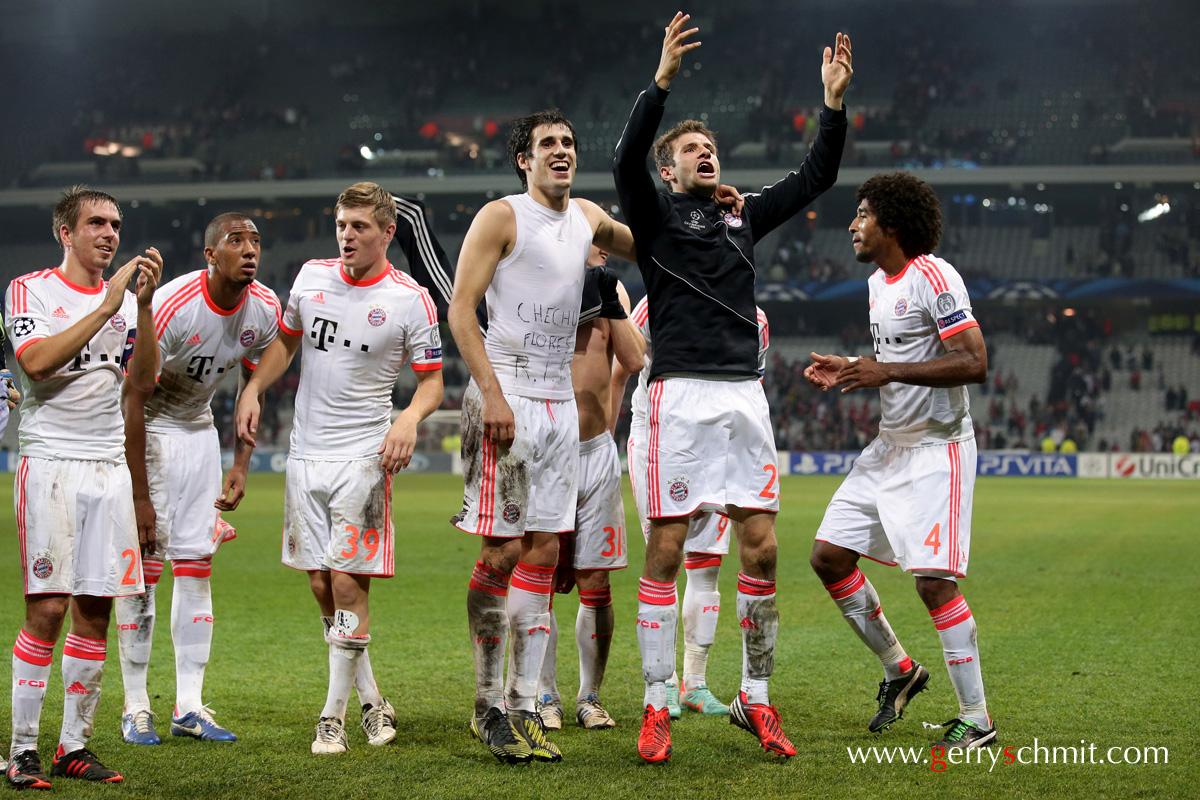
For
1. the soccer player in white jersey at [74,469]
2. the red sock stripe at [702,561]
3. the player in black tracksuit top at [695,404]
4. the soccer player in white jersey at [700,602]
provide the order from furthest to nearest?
the red sock stripe at [702,561] < the soccer player in white jersey at [700,602] < the player in black tracksuit top at [695,404] < the soccer player in white jersey at [74,469]

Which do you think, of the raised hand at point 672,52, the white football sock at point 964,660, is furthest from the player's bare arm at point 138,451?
the white football sock at point 964,660

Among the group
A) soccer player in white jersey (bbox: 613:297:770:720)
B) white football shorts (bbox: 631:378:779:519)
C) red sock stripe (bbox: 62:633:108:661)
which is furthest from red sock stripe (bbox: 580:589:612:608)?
red sock stripe (bbox: 62:633:108:661)

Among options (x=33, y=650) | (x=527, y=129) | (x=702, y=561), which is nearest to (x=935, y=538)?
(x=702, y=561)

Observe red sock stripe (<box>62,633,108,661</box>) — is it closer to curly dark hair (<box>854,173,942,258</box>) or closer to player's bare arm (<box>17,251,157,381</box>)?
player's bare arm (<box>17,251,157,381</box>)

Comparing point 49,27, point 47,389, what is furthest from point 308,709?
point 49,27

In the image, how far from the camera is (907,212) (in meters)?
5.29

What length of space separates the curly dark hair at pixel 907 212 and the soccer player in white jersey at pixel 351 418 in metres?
2.23

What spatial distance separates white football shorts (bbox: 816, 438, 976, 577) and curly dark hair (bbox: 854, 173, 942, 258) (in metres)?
0.98

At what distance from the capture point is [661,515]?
15.5ft

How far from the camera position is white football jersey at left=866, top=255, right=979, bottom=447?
16.9 feet

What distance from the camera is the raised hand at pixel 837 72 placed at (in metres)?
5.05

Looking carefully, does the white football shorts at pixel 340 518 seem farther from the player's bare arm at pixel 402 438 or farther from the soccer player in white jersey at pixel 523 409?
the soccer player in white jersey at pixel 523 409

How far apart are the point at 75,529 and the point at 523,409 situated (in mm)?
1916

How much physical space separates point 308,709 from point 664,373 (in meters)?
2.67
